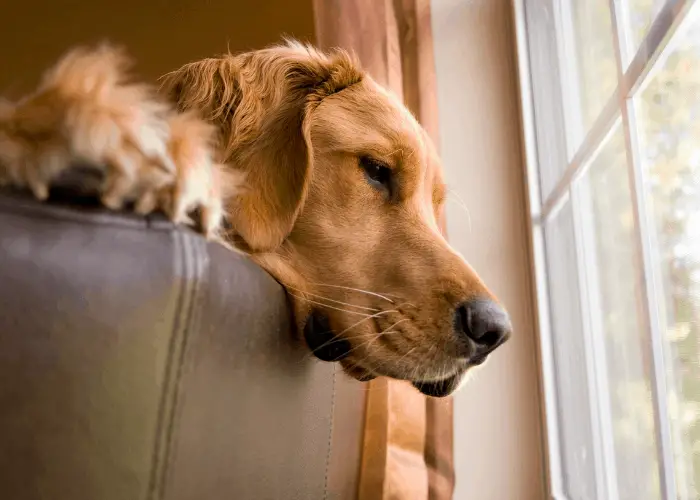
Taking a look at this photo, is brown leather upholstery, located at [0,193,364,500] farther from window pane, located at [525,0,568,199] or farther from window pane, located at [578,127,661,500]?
window pane, located at [525,0,568,199]

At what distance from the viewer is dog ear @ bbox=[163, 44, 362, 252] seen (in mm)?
789

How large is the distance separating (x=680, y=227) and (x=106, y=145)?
3.16 feet

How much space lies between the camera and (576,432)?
5.73 feet

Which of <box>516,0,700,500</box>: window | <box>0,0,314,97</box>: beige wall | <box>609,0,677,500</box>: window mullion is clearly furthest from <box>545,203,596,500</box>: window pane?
<box>0,0,314,97</box>: beige wall

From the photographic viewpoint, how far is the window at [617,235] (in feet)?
3.19

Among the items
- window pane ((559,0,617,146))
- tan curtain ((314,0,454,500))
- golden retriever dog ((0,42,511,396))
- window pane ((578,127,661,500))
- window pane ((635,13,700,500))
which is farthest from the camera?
tan curtain ((314,0,454,500))

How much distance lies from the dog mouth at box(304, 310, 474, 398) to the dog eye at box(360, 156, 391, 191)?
26 centimetres

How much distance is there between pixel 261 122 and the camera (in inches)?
34.6

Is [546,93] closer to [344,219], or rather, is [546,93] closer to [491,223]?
[491,223]

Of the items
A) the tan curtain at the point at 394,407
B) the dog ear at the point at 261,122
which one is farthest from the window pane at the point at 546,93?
the dog ear at the point at 261,122

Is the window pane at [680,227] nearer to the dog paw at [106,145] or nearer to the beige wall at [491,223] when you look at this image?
the dog paw at [106,145]

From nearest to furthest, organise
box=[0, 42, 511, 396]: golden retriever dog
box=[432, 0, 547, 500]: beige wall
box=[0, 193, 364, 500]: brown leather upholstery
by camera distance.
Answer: box=[0, 193, 364, 500]: brown leather upholstery → box=[0, 42, 511, 396]: golden retriever dog → box=[432, 0, 547, 500]: beige wall

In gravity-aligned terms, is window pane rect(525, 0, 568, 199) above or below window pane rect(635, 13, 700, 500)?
above

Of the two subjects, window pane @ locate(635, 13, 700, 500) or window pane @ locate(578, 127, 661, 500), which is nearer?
window pane @ locate(635, 13, 700, 500)
